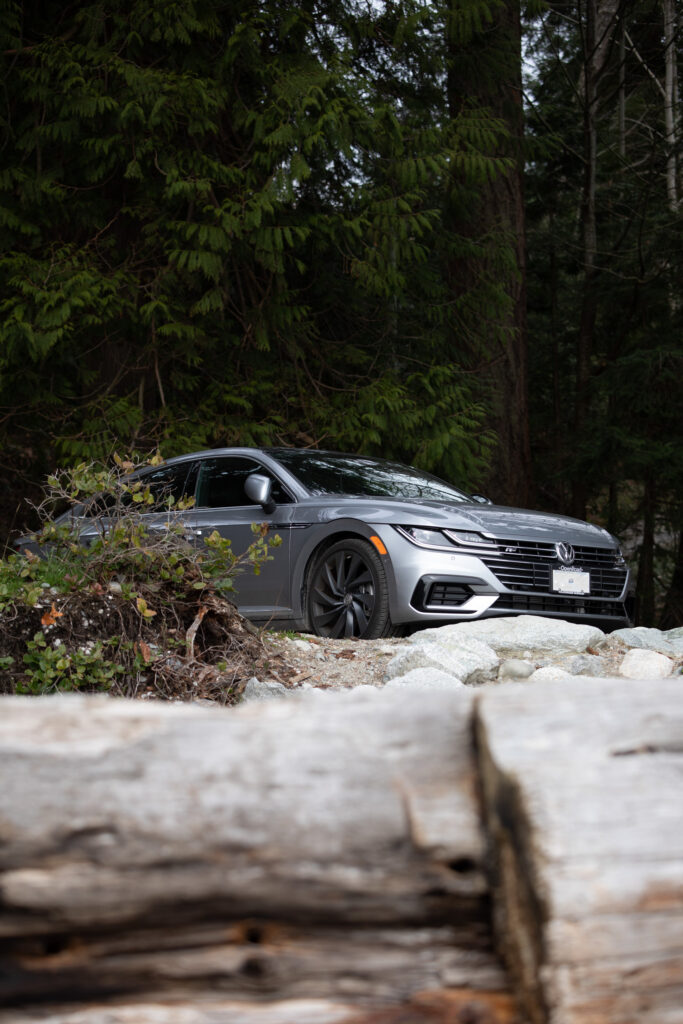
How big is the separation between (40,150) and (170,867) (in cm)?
1083

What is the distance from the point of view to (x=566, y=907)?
62.5 inches

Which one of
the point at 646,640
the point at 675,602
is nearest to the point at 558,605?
the point at 646,640

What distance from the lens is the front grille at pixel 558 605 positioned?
682 cm

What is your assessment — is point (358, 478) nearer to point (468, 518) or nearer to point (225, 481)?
point (225, 481)

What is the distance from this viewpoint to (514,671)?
575 cm

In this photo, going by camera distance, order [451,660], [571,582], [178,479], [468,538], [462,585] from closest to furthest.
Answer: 1. [451,660]
2. [462,585]
3. [468,538]
4. [571,582]
5. [178,479]

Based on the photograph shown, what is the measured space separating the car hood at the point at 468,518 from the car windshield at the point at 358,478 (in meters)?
0.34

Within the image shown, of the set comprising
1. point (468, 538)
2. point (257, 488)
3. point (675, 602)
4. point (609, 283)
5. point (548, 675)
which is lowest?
point (675, 602)

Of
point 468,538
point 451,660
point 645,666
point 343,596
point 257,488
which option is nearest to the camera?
point 451,660

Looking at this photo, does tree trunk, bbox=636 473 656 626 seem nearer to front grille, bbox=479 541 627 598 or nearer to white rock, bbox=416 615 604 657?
front grille, bbox=479 541 627 598

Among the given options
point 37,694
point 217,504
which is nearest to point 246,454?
point 217,504

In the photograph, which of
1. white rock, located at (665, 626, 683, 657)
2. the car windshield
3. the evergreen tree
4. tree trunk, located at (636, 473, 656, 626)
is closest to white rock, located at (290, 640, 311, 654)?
the car windshield

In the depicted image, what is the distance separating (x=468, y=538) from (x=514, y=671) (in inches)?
49.6

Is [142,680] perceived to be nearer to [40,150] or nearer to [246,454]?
→ [246,454]
